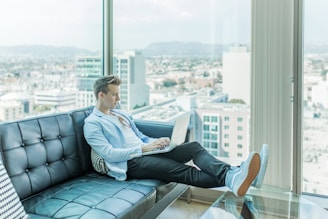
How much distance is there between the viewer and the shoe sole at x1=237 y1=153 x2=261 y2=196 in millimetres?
2102

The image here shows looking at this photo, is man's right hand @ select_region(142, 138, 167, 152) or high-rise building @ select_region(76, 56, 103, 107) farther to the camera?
high-rise building @ select_region(76, 56, 103, 107)

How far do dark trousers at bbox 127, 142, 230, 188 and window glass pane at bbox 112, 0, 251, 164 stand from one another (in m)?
0.65

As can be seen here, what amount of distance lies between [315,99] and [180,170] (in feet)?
4.03

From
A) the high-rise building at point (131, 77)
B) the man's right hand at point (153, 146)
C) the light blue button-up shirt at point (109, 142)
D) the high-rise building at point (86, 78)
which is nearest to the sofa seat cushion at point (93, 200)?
the light blue button-up shirt at point (109, 142)

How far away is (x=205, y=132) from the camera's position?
3145mm

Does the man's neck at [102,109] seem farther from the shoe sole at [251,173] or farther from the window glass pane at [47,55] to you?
the shoe sole at [251,173]

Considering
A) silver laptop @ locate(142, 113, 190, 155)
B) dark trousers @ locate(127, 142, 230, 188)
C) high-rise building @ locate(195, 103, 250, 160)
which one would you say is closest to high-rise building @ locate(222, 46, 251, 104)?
high-rise building @ locate(195, 103, 250, 160)

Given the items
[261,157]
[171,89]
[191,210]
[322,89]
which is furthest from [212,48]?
[191,210]

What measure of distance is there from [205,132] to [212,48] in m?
0.75

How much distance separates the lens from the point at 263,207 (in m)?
2.11

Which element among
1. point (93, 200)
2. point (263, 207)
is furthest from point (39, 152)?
point (263, 207)

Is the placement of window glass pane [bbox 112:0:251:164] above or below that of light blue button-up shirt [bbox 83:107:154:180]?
above

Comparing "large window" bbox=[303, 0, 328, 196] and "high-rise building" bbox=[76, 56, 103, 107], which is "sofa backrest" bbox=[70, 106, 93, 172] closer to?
"high-rise building" bbox=[76, 56, 103, 107]

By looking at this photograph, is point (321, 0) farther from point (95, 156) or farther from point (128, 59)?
point (95, 156)
